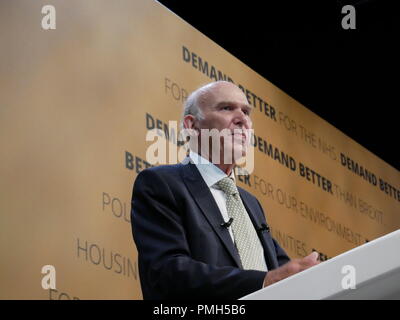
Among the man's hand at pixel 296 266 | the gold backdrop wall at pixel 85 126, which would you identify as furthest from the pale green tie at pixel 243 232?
the gold backdrop wall at pixel 85 126

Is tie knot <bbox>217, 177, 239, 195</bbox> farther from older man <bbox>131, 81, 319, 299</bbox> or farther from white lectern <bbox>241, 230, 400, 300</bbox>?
white lectern <bbox>241, 230, 400, 300</bbox>

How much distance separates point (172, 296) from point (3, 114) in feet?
4.78

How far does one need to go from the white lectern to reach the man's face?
1389 mm

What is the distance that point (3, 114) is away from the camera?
286 centimetres

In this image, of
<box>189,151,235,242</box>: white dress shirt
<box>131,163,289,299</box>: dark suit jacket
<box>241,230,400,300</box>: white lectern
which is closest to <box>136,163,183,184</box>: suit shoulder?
<box>131,163,289,299</box>: dark suit jacket

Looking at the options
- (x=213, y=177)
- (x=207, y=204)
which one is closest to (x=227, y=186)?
(x=213, y=177)

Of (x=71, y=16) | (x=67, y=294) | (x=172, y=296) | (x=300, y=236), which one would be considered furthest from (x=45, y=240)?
(x=300, y=236)

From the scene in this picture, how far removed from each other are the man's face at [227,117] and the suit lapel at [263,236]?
14 centimetres

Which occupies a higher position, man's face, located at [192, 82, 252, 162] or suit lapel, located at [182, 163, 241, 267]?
man's face, located at [192, 82, 252, 162]

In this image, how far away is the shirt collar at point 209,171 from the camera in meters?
2.08

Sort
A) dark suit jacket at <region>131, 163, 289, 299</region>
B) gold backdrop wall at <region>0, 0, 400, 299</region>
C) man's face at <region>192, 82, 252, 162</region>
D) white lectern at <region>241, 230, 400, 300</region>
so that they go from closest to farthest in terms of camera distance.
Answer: white lectern at <region>241, 230, 400, 300</region> → dark suit jacket at <region>131, 163, 289, 299</region> → man's face at <region>192, 82, 252, 162</region> → gold backdrop wall at <region>0, 0, 400, 299</region>

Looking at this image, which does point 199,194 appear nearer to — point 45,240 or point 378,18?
point 45,240

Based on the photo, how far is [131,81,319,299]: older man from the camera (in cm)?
161

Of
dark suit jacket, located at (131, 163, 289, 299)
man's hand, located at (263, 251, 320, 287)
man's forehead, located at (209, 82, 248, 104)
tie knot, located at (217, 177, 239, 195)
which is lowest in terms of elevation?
man's hand, located at (263, 251, 320, 287)
